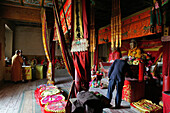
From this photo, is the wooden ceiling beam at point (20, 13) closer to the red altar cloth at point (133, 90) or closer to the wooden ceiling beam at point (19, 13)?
the wooden ceiling beam at point (19, 13)

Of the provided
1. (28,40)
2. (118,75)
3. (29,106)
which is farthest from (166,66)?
(28,40)

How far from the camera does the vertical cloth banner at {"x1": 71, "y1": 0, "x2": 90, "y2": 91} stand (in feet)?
6.49

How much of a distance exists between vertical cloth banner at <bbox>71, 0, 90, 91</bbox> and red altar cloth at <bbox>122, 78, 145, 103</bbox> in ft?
6.52

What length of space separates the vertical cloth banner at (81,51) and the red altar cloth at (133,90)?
1987 mm

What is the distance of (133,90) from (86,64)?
2.26 m

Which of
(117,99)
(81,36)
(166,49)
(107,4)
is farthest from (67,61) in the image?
(107,4)

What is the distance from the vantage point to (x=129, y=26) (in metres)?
4.99

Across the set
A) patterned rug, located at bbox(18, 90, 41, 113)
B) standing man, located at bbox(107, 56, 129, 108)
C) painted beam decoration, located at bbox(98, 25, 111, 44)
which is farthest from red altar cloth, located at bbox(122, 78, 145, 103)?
painted beam decoration, located at bbox(98, 25, 111, 44)

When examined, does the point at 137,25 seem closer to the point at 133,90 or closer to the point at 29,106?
the point at 133,90

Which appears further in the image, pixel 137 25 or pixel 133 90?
pixel 137 25

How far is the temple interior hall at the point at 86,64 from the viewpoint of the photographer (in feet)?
6.64

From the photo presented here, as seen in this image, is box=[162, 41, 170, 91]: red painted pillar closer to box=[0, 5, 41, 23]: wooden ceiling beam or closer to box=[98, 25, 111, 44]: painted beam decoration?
box=[98, 25, 111, 44]: painted beam decoration

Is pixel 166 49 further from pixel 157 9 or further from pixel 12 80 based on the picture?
pixel 12 80

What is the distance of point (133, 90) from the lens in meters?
3.31
